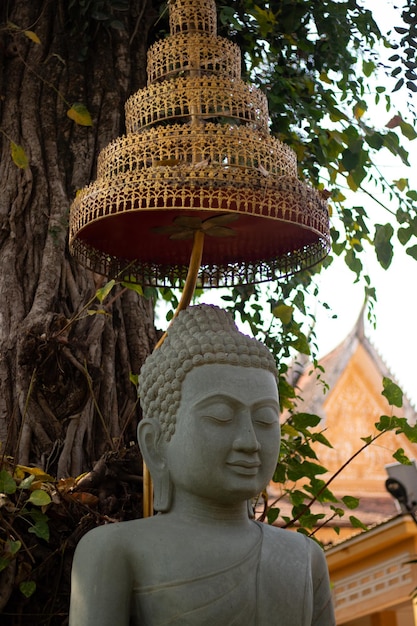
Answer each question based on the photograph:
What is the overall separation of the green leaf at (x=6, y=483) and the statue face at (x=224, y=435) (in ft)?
1.87

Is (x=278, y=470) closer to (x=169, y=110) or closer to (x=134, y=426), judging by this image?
(x=134, y=426)

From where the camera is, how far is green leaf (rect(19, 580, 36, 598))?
9.29 ft

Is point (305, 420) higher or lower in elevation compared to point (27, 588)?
higher

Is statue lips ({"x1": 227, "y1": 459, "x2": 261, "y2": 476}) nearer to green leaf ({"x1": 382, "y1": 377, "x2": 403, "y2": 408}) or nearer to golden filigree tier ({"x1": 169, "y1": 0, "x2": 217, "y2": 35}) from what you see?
green leaf ({"x1": 382, "y1": 377, "x2": 403, "y2": 408})

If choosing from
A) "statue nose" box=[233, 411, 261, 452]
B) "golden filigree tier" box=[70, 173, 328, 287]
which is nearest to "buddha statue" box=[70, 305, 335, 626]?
"statue nose" box=[233, 411, 261, 452]

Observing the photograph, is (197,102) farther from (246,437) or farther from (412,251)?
(412,251)

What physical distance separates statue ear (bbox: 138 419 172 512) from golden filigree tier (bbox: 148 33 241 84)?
1090mm

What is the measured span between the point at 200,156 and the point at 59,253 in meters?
1.20

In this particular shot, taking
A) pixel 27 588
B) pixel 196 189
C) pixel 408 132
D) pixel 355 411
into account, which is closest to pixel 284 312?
pixel 408 132

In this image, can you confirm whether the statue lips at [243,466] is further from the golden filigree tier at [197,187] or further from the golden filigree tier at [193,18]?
the golden filigree tier at [193,18]

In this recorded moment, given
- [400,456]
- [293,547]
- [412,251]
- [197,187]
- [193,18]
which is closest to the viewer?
[293,547]

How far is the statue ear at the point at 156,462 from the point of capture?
248cm

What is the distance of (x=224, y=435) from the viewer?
238 cm

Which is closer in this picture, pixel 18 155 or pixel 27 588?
pixel 27 588
